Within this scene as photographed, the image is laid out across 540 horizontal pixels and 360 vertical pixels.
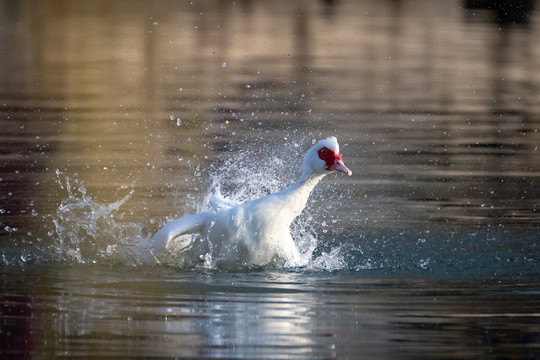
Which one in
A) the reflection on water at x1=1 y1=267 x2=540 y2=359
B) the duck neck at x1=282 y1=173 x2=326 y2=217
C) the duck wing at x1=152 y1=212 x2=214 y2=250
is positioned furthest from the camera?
the duck neck at x1=282 y1=173 x2=326 y2=217

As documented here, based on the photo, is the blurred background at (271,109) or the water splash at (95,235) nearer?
the water splash at (95,235)

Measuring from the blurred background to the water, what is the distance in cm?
6

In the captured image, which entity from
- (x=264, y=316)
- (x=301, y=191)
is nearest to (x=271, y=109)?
(x=301, y=191)

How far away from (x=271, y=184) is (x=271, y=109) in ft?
23.8

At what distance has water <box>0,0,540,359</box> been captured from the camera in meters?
7.48

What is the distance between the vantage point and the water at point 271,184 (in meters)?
7.48

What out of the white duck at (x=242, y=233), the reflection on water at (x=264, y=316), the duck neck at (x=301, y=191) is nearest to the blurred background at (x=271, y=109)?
the duck neck at (x=301, y=191)

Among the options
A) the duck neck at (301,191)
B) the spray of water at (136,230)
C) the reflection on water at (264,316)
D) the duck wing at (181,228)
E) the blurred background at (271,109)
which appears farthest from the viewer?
the blurred background at (271,109)

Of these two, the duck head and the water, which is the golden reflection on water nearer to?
the water

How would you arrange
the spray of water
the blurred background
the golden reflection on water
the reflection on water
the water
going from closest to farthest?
the reflection on water < the water < the spray of water < the blurred background < the golden reflection on water

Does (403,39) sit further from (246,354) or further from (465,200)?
(246,354)

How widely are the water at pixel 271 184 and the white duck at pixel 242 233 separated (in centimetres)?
16

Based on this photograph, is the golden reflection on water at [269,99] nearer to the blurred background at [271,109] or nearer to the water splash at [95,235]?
the blurred background at [271,109]

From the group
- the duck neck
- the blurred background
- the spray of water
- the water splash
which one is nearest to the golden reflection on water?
the blurred background
